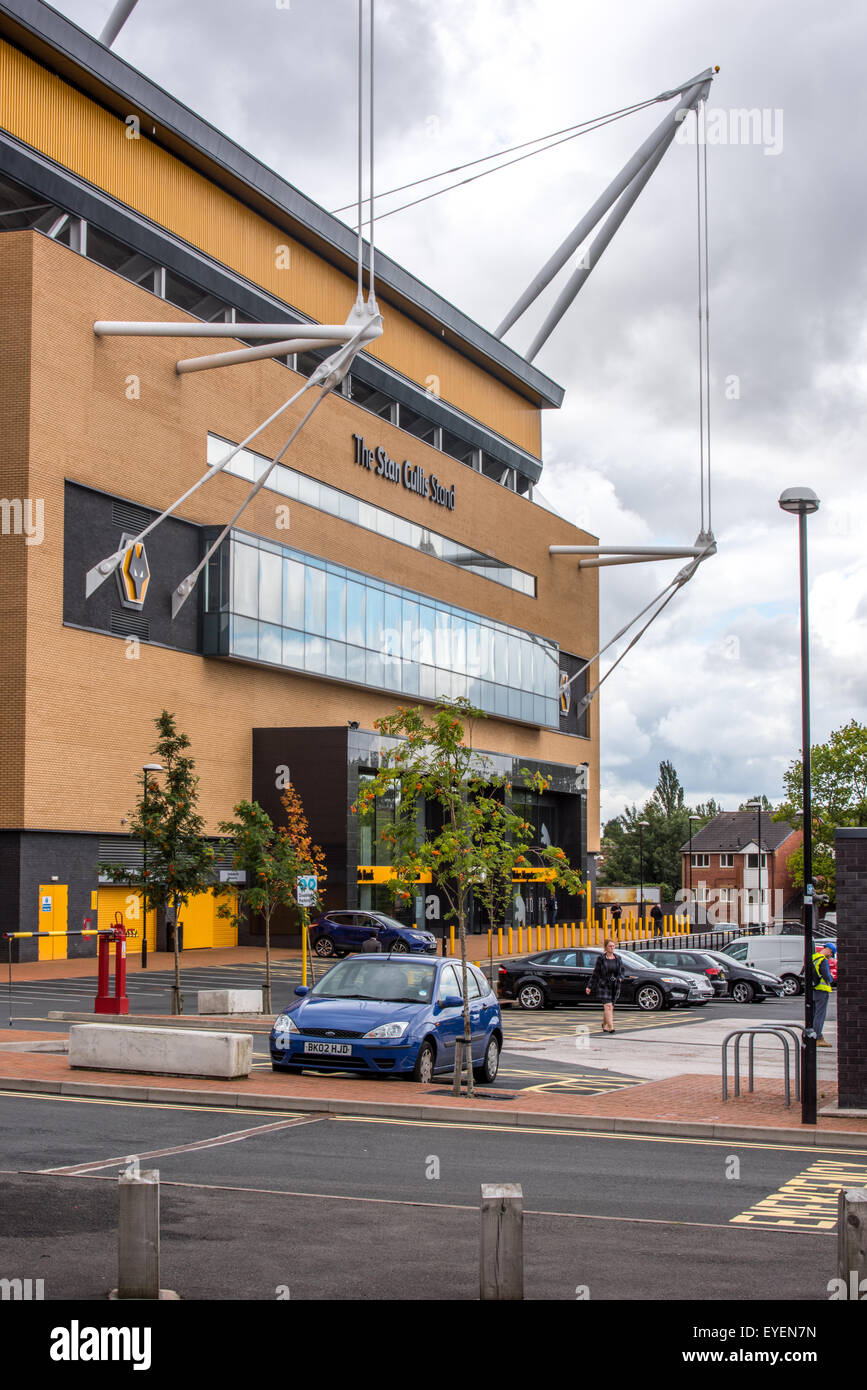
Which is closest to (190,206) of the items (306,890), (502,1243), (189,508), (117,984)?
(189,508)

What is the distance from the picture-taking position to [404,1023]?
51.1ft

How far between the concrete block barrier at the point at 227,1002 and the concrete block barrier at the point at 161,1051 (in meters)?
7.98

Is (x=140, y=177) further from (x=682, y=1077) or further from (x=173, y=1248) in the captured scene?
(x=173, y=1248)

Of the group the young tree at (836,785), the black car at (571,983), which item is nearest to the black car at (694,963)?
the black car at (571,983)

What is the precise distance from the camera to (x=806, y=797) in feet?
48.3

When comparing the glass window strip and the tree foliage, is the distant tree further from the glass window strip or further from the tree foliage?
the glass window strip

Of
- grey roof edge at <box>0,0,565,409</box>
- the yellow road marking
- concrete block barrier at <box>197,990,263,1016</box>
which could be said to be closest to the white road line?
the yellow road marking

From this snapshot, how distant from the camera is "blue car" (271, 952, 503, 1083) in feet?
50.8

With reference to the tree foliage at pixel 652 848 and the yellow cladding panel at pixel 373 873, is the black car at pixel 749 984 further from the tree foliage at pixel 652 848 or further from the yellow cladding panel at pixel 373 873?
the tree foliage at pixel 652 848

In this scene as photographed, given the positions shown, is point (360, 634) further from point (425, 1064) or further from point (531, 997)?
point (425, 1064)

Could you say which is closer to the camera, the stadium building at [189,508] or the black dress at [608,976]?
the black dress at [608,976]

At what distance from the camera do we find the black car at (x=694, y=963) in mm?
34656

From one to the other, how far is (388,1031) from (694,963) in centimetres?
2062
